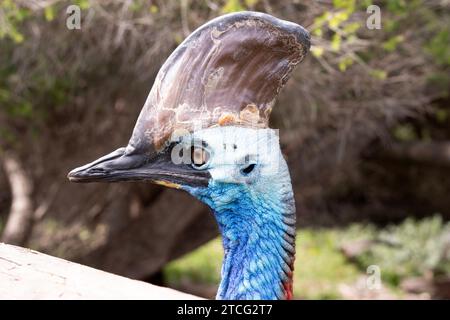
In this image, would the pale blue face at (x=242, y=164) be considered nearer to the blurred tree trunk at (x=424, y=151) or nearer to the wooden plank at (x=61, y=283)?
the wooden plank at (x=61, y=283)

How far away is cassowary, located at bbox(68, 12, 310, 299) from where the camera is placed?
2205mm

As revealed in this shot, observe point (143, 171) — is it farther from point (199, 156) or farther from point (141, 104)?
point (141, 104)

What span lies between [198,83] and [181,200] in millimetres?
3794

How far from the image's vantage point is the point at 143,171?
225cm

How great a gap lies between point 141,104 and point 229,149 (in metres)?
3.40

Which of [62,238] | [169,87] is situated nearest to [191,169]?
[169,87]

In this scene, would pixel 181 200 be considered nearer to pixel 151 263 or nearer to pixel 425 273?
pixel 151 263

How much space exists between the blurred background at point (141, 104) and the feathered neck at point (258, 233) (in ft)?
5.90

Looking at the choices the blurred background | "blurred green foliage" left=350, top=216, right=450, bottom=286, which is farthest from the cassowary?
"blurred green foliage" left=350, top=216, right=450, bottom=286

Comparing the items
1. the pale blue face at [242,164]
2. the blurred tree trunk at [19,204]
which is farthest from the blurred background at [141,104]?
the pale blue face at [242,164]

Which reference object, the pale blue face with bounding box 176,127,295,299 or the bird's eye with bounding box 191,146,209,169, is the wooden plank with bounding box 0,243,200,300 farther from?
the bird's eye with bounding box 191,146,209,169

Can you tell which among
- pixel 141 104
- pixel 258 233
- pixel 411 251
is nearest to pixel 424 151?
pixel 411 251
